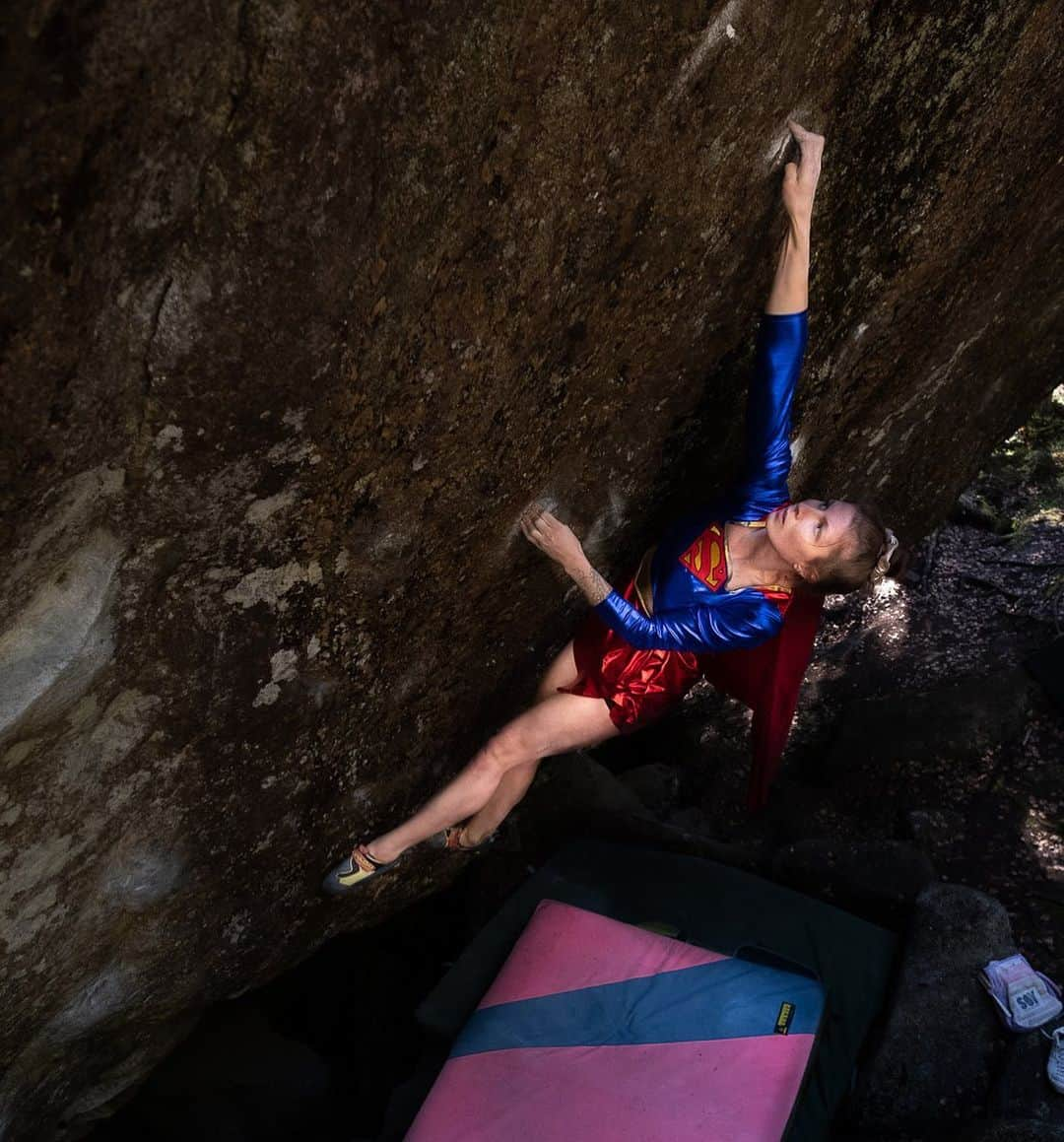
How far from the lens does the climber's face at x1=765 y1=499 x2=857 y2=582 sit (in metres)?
3.20

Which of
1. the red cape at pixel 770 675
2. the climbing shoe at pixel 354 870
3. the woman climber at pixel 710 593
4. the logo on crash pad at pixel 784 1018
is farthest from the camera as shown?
the climbing shoe at pixel 354 870

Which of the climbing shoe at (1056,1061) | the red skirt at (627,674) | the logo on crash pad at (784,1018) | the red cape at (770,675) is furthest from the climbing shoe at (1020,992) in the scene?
the red skirt at (627,674)

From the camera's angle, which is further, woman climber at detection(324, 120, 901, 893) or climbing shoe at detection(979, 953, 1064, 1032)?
climbing shoe at detection(979, 953, 1064, 1032)

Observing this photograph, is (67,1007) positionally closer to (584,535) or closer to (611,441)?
(584,535)

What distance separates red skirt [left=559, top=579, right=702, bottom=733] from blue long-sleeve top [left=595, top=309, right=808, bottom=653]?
0.67ft

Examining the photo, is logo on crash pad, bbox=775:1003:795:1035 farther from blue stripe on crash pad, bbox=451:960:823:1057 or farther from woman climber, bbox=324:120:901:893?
woman climber, bbox=324:120:901:893

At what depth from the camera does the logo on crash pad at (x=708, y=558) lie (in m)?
3.42

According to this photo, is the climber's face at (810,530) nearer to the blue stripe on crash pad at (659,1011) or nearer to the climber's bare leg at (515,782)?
the climber's bare leg at (515,782)

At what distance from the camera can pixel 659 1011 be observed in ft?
12.4

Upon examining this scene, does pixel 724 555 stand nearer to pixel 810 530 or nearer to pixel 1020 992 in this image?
pixel 810 530

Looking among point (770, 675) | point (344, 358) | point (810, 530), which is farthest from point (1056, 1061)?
point (344, 358)

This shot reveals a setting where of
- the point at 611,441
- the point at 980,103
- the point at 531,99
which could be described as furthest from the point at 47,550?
the point at 980,103

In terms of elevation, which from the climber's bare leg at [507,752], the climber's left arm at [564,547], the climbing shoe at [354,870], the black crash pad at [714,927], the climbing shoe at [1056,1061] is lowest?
the climbing shoe at [1056,1061]

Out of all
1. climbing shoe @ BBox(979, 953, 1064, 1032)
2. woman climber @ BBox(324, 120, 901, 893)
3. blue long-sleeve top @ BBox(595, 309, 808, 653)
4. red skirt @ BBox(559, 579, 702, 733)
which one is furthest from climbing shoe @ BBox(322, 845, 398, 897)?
climbing shoe @ BBox(979, 953, 1064, 1032)
